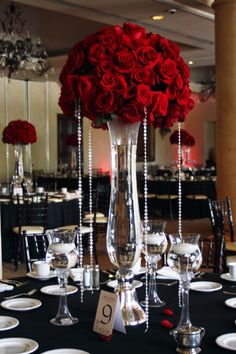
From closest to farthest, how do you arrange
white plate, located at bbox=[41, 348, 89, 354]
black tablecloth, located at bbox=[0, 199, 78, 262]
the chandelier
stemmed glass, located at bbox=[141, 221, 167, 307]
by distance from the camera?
white plate, located at bbox=[41, 348, 89, 354] → stemmed glass, located at bbox=[141, 221, 167, 307] → black tablecloth, located at bbox=[0, 199, 78, 262] → the chandelier

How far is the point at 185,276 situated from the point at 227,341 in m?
0.25

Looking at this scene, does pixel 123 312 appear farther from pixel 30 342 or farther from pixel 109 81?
pixel 109 81

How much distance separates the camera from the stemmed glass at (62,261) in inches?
84.3

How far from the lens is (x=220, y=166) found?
7.10 m

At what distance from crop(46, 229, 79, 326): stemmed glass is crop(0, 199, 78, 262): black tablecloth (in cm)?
481

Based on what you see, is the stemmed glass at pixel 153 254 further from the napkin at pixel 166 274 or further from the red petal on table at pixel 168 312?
the napkin at pixel 166 274

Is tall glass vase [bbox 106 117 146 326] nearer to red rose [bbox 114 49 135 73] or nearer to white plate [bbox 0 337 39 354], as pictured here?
red rose [bbox 114 49 135 73]

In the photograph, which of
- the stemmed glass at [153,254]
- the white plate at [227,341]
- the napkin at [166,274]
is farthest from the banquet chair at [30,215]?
the white plate at [227,341]

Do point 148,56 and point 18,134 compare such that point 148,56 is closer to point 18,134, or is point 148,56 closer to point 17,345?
point 17,345

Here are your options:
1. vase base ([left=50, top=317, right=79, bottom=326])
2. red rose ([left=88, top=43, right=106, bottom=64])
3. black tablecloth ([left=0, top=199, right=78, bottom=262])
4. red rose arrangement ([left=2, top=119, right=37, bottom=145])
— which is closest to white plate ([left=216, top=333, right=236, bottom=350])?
vase base ([left=50, top=317, right=79, bottom=326])

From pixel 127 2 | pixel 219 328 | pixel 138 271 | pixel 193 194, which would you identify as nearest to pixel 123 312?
pixel 219 328

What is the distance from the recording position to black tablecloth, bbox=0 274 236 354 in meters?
1.86

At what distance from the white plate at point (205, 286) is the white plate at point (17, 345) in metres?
0.97

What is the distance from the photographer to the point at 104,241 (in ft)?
28.8
